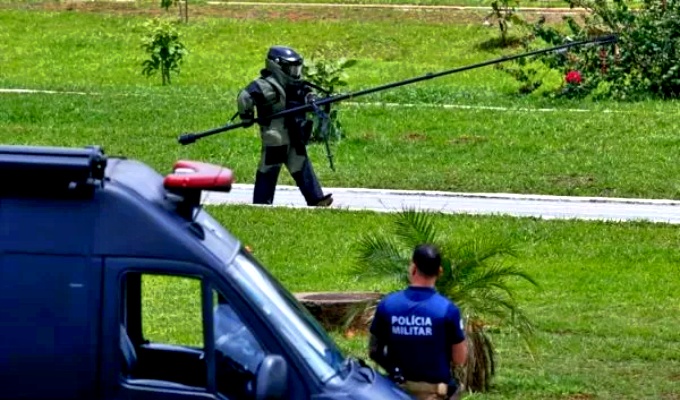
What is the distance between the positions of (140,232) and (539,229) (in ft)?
35.2

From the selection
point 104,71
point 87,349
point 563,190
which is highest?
point 87,349

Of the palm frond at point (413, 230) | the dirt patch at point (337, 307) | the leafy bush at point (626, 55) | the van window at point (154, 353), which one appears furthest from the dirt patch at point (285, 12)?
the van window at point (154, 353)

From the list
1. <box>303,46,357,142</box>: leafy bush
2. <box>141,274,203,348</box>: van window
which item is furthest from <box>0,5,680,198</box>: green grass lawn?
<box>141,274,203,348</box>: van window

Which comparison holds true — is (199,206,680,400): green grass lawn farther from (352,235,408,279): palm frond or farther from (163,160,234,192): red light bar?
(163,160,234,192): red light bar

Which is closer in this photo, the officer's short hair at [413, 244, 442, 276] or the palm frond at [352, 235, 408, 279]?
the officer's short hair at [413, 244, 442, 276]

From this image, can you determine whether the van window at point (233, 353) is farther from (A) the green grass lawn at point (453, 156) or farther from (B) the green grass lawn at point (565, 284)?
(B) the green grass lawn at point (565, 284)

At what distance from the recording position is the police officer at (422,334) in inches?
301

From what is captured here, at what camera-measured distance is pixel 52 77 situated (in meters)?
36.0

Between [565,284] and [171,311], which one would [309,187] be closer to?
[565,284]

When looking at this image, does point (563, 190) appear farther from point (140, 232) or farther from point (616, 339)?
point (140, 232)

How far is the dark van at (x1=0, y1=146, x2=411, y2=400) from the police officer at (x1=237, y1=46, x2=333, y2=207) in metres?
10.2

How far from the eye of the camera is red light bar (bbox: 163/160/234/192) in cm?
629

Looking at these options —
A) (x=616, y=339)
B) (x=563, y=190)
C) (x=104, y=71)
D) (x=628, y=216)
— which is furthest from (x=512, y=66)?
(x=616, y=339)

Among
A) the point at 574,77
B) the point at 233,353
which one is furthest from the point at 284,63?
the point at 233,353
